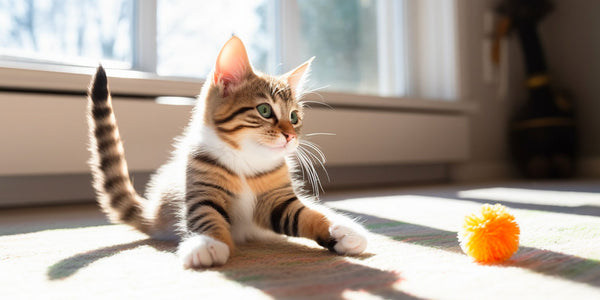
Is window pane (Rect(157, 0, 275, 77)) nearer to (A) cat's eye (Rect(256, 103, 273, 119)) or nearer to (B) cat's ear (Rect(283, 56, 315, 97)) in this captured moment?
(B) cat's ear (Rect(283, 56, 315, 97))

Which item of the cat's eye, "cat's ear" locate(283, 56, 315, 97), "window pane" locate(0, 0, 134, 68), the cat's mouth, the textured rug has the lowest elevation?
the textured rug

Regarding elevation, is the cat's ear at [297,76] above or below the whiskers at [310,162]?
above

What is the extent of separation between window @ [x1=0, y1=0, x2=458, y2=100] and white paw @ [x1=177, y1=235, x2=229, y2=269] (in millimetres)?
887

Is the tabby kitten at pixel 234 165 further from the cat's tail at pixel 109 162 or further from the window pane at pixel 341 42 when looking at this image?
the window pane at pixel 341 42

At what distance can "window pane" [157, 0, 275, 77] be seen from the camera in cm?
230

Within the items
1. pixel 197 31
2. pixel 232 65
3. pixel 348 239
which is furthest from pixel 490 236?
pixel 197 31

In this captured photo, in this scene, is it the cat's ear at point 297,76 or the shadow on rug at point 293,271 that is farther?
the cat's ear at point 297,76

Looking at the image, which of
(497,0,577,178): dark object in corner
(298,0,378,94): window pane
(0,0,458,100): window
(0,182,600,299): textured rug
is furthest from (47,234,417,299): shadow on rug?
(497,0,577,178): dark object in corner

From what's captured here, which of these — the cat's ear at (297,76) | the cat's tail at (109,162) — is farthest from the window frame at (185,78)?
the cat's ear at (297,76)

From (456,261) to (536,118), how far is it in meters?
2.69

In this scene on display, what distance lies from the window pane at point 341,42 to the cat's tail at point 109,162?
1.76 meters

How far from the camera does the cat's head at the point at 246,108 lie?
0.92 m

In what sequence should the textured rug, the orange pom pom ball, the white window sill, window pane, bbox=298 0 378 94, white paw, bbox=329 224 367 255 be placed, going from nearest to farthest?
the textured rug < the orange pom pom ball < white paw, bbox=329 224 367 255 < the white window sill < window pane, bbox=298 0 378 94

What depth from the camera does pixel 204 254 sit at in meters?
0.73
